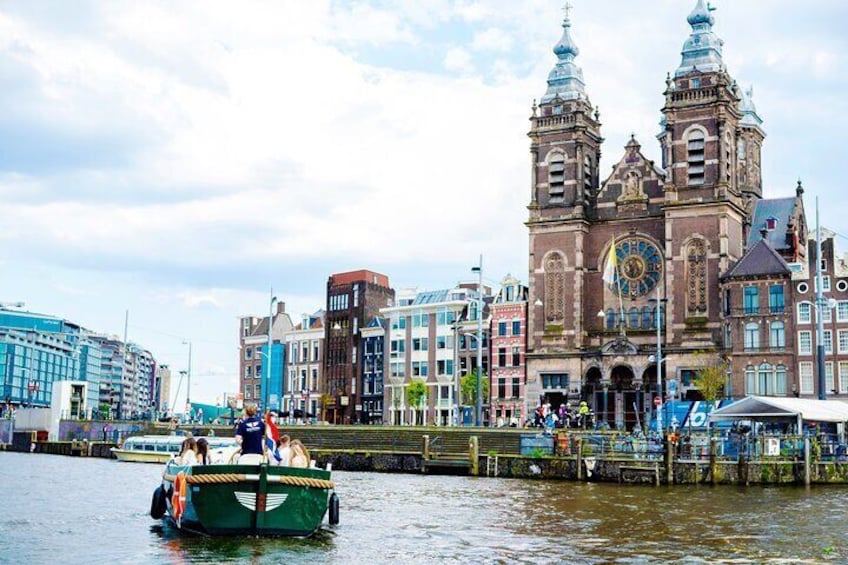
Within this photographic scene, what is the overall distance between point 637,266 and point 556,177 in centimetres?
1092

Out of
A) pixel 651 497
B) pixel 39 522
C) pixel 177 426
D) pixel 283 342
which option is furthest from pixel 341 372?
pixel 39 522

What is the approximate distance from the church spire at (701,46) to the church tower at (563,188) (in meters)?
10.1

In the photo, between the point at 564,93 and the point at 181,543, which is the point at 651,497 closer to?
the point at 181,543

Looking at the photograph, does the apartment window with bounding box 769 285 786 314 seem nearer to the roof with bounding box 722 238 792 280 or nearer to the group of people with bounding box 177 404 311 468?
the roof with bounding box 722 238 792 280

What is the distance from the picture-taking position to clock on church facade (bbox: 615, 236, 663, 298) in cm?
9819

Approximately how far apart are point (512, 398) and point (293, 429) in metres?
26.4

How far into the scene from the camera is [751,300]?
90.4 meters

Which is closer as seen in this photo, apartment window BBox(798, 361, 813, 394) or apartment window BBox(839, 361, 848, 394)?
apartment window BBox(839, 361, 848, 394)

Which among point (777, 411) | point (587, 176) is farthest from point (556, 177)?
point (777, 411)

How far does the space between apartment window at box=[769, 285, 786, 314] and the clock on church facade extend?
10.6m

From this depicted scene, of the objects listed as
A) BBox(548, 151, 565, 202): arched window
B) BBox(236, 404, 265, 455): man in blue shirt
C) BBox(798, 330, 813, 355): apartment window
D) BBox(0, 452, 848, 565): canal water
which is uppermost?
A: BBox(548, 151, 565, 202): arched window

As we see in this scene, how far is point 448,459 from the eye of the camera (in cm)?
7175

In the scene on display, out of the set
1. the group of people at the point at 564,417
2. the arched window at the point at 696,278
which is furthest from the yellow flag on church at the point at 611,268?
the group of people at the point at 564,417

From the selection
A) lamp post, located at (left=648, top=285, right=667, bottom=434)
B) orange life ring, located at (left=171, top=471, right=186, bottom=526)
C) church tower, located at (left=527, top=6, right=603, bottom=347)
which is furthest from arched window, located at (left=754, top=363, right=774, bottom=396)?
orange life ring, located at (left=171, top=471, right=186, bottom=526)
